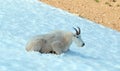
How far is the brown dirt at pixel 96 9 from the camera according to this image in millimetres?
24269

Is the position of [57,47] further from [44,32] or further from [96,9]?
[96,9]

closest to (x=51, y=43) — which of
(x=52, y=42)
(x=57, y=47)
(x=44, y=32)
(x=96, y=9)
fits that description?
(x=52, y=42)

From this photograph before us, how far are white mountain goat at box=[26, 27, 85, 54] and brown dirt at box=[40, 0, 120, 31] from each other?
11454 mm

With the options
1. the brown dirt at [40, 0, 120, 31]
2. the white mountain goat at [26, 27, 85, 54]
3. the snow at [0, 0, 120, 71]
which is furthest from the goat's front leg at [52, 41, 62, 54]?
the brown dirt at [40, 0, 120, 31]

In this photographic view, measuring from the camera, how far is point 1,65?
31.4 ft

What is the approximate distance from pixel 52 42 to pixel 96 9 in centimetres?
1536

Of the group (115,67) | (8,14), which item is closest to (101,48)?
(115,67)

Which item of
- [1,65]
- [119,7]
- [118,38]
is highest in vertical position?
[119,7]

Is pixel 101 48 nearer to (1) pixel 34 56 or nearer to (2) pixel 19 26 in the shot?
(2) pixel 19 26

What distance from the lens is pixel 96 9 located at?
26391mm

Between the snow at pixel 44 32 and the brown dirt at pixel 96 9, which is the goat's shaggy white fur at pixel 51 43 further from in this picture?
the brown dirt at pixel 96 9

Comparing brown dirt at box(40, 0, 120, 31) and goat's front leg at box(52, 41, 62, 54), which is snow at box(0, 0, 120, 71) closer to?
goat's front leg at box(52, 41, 62, 54)

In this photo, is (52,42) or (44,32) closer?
(52,42)

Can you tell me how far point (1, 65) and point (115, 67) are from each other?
346 centimetres
